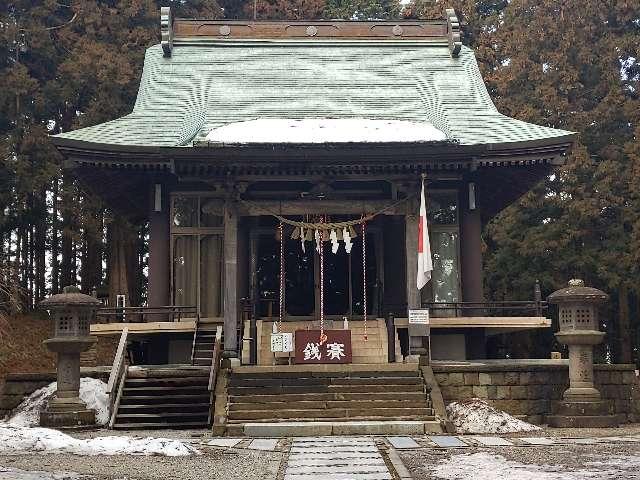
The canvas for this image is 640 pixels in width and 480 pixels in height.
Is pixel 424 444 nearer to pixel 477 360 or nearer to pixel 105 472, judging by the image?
pixel 105 472

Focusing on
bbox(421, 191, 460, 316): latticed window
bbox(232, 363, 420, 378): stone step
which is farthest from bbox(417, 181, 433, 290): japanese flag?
bbox(421, 191, 460, 316): latticed window

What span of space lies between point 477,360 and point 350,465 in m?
9.53

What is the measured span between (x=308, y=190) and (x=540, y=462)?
1033 centimetres

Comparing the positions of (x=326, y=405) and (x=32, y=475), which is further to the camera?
(x=326, y=405)

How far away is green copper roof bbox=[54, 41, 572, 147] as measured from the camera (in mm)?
18562

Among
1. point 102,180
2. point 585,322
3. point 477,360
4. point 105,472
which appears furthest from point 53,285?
point 105,472

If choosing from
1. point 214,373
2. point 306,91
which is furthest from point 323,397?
point 306,91

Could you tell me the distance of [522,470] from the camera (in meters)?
8.23

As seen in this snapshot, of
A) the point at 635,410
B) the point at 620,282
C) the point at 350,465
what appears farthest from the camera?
the point at 620,282

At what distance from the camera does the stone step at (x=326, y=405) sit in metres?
13.4

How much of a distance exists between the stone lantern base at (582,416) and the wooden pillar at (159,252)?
28.4 ft

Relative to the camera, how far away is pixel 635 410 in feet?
50.2

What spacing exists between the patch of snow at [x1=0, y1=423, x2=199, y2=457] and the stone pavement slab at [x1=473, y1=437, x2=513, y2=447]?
3.91 meters

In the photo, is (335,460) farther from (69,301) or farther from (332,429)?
(69,301)
